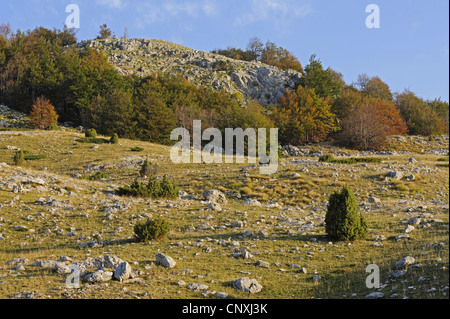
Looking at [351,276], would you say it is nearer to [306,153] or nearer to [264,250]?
[264,250]

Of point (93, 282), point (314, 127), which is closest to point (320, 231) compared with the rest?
point (93, 282)

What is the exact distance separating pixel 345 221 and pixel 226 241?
438 centimetres

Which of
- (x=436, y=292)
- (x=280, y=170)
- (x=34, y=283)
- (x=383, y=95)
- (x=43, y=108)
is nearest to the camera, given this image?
(x=436, y=292)

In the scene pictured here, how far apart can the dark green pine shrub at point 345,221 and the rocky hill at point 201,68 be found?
80.4 meters

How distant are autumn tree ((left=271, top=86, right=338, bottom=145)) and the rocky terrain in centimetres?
3767

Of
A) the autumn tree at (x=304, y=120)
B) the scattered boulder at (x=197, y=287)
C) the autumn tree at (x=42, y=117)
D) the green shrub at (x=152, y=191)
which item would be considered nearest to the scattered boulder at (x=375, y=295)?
the scattered boulder at (x=197, y=287)

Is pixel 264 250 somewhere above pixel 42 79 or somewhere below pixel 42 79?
below

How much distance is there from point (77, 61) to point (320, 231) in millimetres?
75823

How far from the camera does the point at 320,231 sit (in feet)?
50.1

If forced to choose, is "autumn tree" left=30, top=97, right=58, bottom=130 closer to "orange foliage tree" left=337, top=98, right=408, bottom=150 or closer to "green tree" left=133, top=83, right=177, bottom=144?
"green tree" left=133, top=83, right=177, bottom=144

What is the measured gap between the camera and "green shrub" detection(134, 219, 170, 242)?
1364 centimetres

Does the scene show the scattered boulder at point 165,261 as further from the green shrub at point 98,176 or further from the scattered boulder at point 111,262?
the green shrub at point 98,176

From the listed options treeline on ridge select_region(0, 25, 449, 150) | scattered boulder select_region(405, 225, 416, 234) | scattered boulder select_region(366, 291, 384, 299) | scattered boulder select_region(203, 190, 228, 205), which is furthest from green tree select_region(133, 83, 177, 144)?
scattered boulder select_region(366, 291, 384, 299)

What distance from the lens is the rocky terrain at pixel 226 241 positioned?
9039mm
